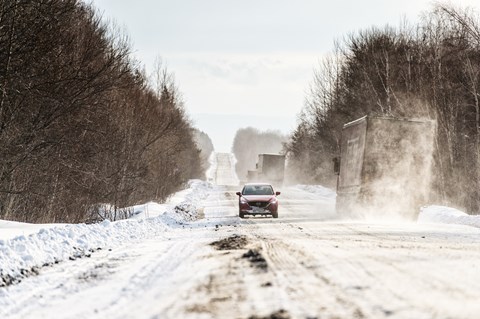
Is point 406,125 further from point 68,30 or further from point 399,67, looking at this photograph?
point 399,67

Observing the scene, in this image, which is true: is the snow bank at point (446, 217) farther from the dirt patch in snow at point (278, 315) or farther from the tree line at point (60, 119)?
the dirt patch in snow at point (278, 315)

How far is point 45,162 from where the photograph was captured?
18562 millimetres

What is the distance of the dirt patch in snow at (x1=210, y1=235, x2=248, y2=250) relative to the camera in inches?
470

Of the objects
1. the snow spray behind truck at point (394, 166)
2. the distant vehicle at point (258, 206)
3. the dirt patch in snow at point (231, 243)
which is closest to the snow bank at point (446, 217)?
the snow spray behind truck at point (394, 166)

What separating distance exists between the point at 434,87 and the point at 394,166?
15820 millimetres

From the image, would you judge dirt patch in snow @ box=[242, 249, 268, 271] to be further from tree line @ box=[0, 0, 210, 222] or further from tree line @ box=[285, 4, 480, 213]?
tree line @ box=[285, 4, 480, 213]

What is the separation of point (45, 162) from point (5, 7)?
256 inches

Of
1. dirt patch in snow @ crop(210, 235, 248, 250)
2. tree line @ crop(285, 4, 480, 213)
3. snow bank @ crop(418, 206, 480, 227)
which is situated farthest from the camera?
tree line @ crop(285, 4, 480, 213)

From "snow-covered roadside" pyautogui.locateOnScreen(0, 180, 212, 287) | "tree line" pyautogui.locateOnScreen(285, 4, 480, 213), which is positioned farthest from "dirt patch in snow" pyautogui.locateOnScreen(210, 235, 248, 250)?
"tree line" pyautogui.locateOnScreen(285, 4, 480, 213)

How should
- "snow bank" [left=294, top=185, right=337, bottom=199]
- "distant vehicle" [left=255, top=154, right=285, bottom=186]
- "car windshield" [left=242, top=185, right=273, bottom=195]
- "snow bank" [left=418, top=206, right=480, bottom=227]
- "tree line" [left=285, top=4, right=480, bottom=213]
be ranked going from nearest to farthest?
"snow bank" [left=418, top=206, right=480, bottom=227] < "car windshield" [left=242, top=185, right=273, bottom=195] < "tree line" [left=285, top=4, right=480, bottom=213] < "snow bank" [left=294, top=185, right=337, bottom=199] < "distant vehicle" [left=255, top=154, right=285, bottom=186]

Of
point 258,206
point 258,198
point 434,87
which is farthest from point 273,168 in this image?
point 258,206

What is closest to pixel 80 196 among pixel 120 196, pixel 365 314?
pixel 120 196

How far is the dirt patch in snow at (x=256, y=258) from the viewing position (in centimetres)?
891

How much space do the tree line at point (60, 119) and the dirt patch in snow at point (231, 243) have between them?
235 inches
